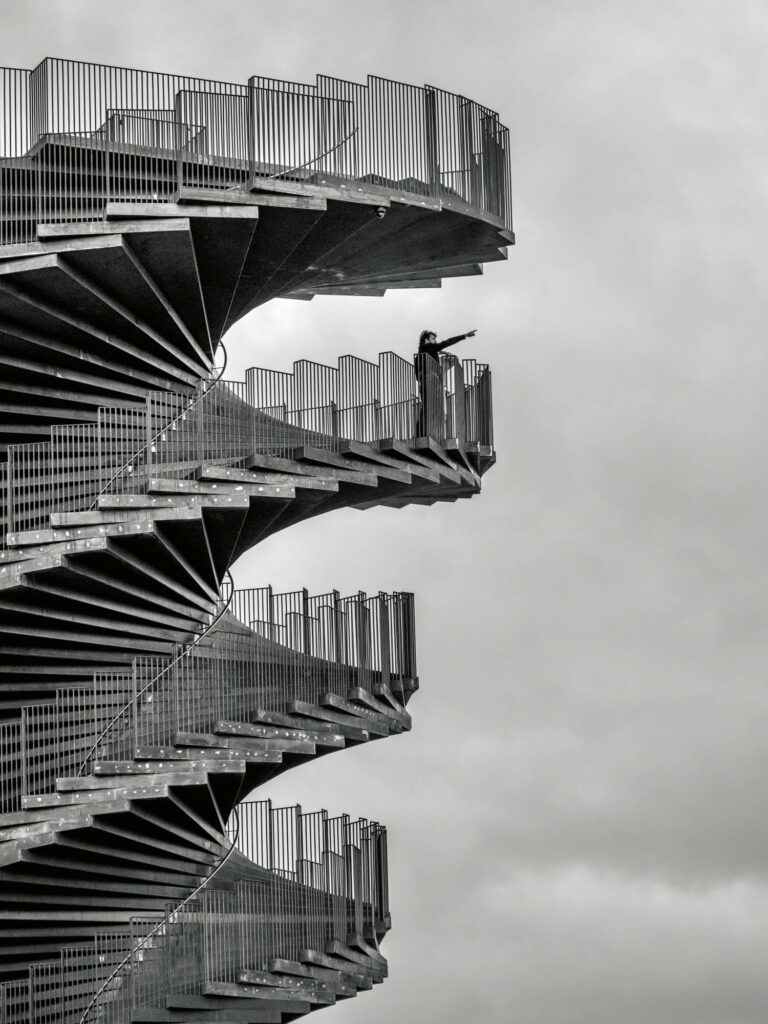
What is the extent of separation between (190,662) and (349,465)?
2.98 m

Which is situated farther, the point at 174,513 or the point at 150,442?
the point at 150,442

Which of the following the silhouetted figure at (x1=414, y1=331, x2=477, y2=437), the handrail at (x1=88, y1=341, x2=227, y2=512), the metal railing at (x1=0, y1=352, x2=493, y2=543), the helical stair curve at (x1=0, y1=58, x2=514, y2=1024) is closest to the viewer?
the helical stair curve at (x1=0, y1=58, x2=514, y2=1024)

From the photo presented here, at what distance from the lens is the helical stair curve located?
2220 centimetres

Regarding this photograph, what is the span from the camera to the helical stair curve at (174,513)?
72.8ft

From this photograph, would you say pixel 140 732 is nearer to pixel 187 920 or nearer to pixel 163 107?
pixel 187 920

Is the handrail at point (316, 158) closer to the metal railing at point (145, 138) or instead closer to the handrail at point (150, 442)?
the metal railing at point (145, 138)

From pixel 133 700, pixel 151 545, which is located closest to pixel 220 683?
pixel 133 700

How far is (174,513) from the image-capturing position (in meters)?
22.5

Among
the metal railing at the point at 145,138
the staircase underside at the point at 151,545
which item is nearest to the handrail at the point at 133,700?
the staircase underside at the point at 151,545

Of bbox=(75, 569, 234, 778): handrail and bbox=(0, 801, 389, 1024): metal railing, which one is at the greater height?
bbox=(75, 569, 234, 778): handrail

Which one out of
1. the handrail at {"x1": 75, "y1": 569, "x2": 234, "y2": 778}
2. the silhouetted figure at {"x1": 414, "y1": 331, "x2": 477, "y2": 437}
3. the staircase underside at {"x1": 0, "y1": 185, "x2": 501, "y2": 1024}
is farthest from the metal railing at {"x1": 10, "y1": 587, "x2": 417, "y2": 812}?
the silhouetted figure at {"x1": 414, "y1": 331, "x2": 477, "y2": 437}

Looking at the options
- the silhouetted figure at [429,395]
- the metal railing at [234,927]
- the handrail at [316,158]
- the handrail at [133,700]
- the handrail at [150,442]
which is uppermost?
the handrail at [316,158]

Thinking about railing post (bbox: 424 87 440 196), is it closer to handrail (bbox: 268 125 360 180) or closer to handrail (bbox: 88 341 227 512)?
handrail (bbox: 268 125 360 180)

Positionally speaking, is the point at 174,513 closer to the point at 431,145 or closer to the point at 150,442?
the point at 150,442
